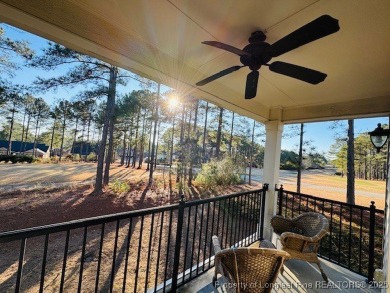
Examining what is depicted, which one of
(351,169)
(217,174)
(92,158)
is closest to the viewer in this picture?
(351,169)

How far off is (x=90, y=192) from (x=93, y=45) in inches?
316

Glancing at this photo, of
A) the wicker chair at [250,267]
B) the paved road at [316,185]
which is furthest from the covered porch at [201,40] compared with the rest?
the paved road at [316,185]

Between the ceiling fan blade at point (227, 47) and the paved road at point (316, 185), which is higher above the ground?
the ceiling fan blade at point (227, 47)

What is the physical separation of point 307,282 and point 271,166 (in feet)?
6.22

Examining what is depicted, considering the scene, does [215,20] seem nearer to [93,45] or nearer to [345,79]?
[93,45]

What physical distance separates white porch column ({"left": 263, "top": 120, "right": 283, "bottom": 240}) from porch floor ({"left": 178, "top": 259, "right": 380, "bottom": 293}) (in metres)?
1.04

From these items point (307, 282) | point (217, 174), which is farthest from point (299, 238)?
point (217, 174)

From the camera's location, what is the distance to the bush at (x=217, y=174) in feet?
34.3

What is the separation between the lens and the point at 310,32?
1259mm

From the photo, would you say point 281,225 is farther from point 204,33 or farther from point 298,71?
point 204,33

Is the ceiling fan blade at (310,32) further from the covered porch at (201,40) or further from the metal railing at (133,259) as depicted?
the metal railing at (133,259)

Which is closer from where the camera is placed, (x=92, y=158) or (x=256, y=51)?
(x=256, y=51)

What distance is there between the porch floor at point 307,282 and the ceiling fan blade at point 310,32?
7.50 ft

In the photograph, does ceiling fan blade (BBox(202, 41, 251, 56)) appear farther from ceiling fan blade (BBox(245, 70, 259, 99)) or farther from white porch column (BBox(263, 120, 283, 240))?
white porch column (BBox(263, 120, 283, 240))
